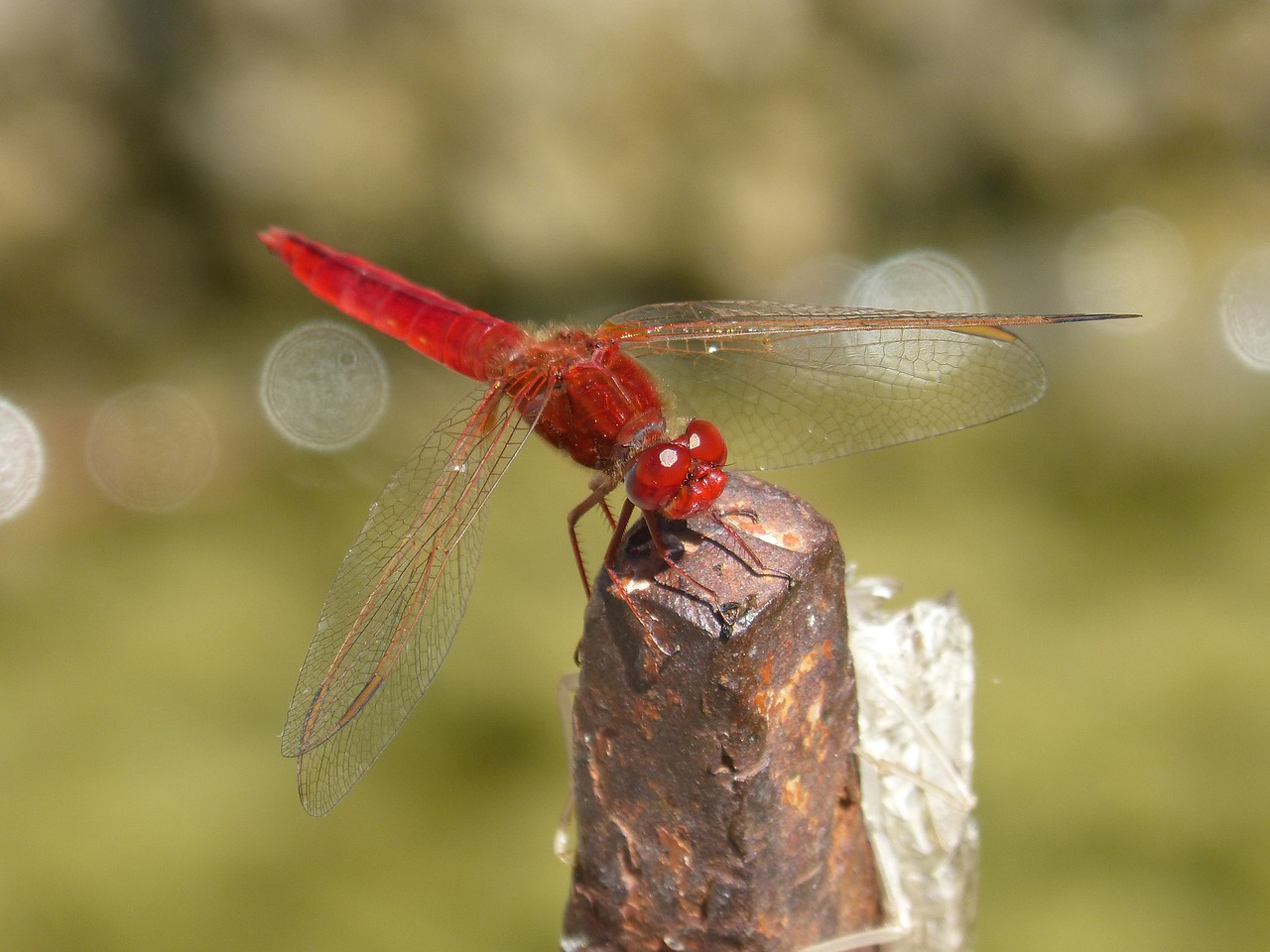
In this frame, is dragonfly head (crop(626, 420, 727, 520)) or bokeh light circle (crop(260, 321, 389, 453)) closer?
dragonfly head (crop(626, 420, 727, 520))

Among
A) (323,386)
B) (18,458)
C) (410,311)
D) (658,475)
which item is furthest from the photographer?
(323,386)

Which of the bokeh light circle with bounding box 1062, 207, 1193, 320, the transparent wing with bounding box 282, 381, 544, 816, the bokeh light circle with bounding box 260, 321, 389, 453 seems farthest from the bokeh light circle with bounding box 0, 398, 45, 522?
the bokeh light circle with bounding box 1062, 207, 1193, 320

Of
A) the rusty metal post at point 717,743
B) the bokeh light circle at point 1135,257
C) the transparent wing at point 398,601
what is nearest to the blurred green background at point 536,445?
the bokeh light circle at point 1135,257

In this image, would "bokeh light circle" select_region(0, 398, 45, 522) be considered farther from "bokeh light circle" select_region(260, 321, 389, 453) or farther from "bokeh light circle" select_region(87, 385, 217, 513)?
"bokeh light circle" select_region(260, 321, 389, 453)

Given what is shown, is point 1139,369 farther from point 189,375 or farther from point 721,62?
point 189,375

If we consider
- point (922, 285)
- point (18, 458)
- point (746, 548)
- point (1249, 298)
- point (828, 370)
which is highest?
point (1249, 298)

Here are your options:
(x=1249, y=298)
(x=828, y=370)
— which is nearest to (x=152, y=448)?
(x=828, y=370)

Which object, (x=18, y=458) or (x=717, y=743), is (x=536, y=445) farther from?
(x=717, y=743)
